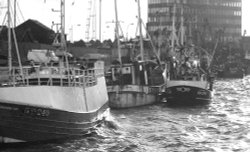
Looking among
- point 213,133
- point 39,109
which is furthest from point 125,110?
point 39,109

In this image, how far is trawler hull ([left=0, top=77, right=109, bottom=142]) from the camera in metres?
Result: 21.6

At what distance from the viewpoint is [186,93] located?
149 feet

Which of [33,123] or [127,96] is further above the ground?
[33,123]

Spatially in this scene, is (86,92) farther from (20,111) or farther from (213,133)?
(213,133)

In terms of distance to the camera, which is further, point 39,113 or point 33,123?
point 33,123

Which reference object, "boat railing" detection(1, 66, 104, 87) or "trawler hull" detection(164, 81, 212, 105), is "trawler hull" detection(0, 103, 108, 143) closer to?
"boat railing" detection(1, 66, 104, 87)

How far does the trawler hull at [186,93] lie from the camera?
149 feet

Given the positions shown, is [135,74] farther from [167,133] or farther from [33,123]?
[33,123]

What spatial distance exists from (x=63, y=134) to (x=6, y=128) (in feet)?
10.9

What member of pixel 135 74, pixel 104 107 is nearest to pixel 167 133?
pixel 104 107

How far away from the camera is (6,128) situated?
2188 cm

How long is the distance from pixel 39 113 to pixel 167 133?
10515mm

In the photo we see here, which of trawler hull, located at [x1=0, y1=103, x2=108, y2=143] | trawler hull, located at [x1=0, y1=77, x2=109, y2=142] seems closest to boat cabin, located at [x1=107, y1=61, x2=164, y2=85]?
trawler hull, located at [x1=0, y1=77, x2=109, y2=142]

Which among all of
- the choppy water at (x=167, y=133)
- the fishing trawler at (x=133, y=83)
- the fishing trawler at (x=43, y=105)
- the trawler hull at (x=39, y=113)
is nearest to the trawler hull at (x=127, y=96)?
the fishing trawler at (x=133, y=83)
